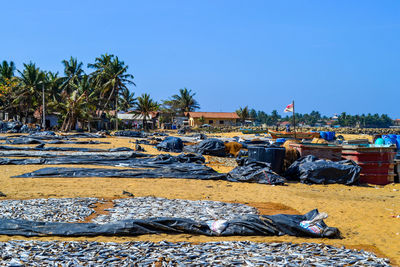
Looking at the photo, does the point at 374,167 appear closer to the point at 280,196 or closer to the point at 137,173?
the point at 280,196

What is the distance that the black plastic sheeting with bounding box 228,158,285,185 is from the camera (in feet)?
35.7

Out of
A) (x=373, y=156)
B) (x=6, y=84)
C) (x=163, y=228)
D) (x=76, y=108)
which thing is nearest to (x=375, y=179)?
(x=373, y=156)

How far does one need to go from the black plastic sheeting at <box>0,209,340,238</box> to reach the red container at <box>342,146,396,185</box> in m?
6.58

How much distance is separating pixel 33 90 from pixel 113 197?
133 feet

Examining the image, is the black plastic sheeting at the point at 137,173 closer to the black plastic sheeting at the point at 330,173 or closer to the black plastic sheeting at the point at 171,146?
the black plastic sheeting at the point at 330,173

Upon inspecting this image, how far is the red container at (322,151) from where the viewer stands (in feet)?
40.8

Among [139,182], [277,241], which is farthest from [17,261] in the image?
[139,182]

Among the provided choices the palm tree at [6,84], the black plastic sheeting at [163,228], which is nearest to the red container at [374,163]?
the black plastic sheeting at [163,228]

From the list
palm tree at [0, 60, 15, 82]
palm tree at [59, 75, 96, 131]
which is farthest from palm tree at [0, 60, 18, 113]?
palm tree at [59, 75, 96, 131]

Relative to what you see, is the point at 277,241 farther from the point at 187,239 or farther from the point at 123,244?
the point at 123,244

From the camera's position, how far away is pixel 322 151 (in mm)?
12547

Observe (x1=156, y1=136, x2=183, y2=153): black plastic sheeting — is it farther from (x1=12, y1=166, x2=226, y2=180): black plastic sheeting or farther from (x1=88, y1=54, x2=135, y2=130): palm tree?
(x1=88, y1=54, x2=135, y2=130): palm tree

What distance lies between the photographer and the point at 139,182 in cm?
1066

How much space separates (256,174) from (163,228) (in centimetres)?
575
